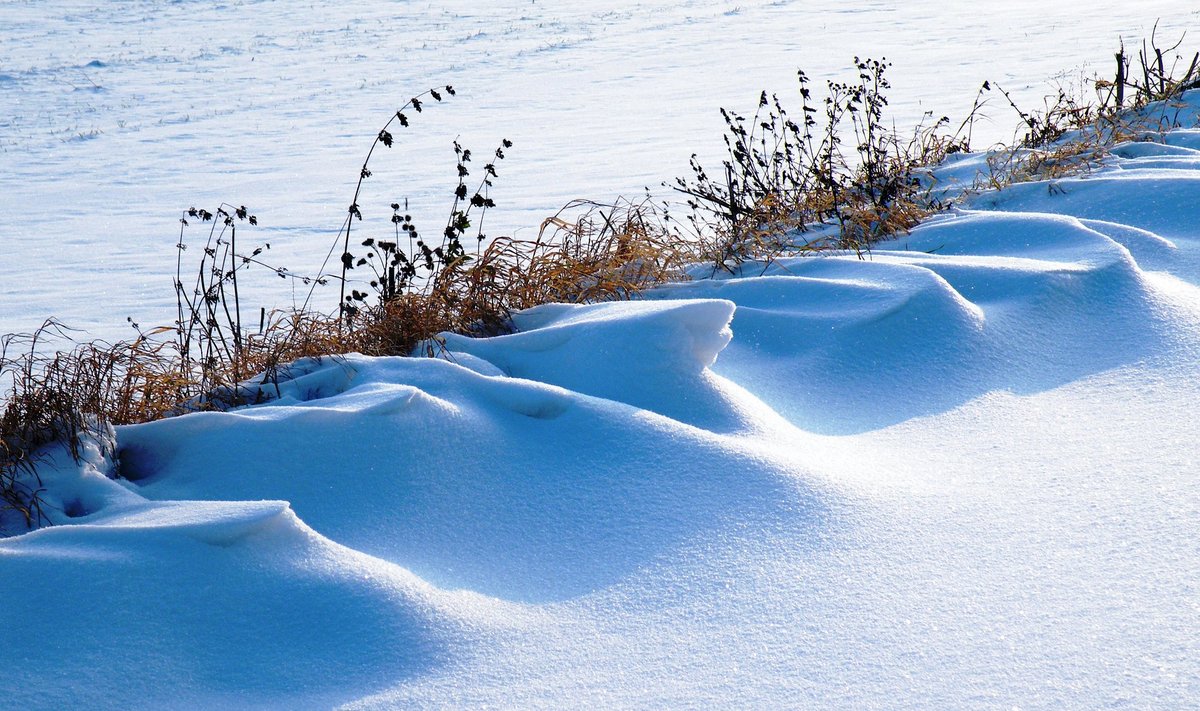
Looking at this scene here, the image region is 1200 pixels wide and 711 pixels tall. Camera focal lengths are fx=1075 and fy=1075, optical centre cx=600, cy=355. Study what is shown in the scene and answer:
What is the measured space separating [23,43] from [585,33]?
9.42 m

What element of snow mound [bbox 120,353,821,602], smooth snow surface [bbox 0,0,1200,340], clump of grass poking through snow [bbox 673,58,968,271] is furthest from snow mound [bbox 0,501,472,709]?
smooth snow surface [bbox 0,0,1200,340]

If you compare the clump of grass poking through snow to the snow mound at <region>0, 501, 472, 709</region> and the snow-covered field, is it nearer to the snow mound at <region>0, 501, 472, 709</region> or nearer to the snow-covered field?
the snow-covered field

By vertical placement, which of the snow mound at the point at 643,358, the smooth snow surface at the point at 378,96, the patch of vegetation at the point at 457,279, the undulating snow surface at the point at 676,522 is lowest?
the undulating snow surface at the point at 676,522

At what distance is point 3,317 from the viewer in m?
5.64

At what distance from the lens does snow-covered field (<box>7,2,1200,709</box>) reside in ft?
6.13

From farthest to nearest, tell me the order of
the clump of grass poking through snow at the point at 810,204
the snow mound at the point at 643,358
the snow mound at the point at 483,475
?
A: the clump of grass poking through snow at the point at 810,204, the snow mound at the point at 643,358, the snow mound at the point at 483,475

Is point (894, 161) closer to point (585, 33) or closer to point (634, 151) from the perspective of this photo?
point (634, 151)

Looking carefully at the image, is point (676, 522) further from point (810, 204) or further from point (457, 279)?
point (810, 204)

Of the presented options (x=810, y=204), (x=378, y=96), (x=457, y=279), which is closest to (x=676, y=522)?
(x=457, y=279)

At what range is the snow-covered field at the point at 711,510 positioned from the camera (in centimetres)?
187

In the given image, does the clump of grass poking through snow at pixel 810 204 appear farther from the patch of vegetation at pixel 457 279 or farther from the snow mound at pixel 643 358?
the snow mound at pixel 643 358

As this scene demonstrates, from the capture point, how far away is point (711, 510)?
7.72ft

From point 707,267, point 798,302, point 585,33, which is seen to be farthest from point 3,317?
point 585,33

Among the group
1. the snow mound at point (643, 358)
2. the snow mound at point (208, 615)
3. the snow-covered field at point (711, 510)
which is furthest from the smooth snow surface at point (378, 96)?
the snow mound at point (208, 615)
